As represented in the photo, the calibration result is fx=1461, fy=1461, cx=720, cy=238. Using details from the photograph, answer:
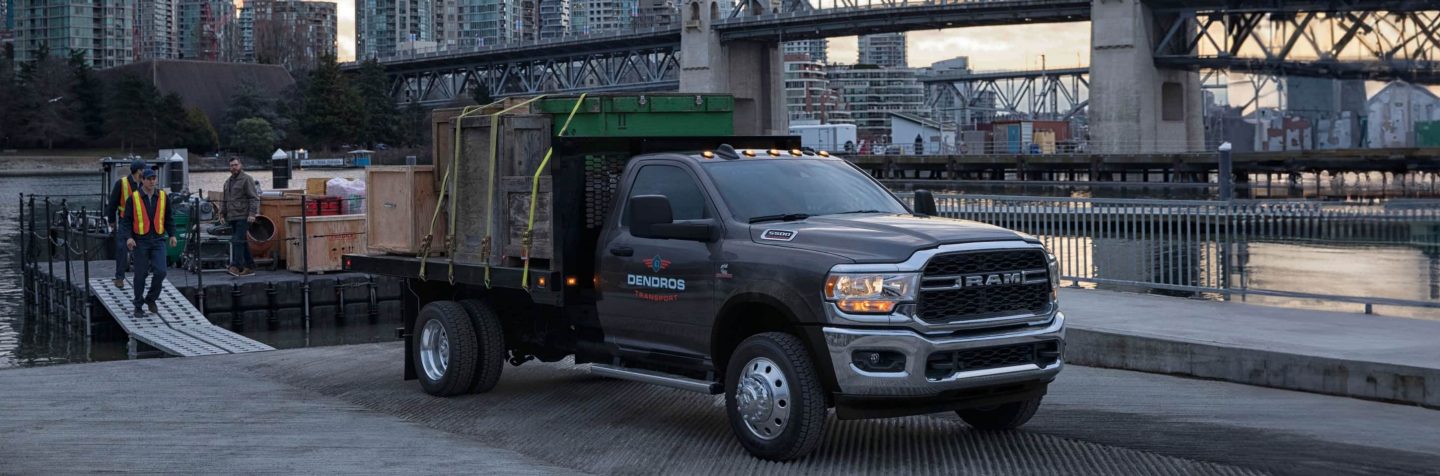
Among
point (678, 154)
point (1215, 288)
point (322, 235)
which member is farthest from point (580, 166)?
point (322, 235)

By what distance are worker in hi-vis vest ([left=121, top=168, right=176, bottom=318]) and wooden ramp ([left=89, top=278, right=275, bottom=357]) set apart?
0.60 m

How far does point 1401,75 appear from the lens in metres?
81.1

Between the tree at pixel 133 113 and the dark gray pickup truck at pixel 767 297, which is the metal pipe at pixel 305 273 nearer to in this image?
the dark gray pickup truck at pixel 767 297

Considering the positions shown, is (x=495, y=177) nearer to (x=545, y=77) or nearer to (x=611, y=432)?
(x=611, y=432)

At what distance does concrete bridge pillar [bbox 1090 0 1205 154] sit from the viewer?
9225 cm

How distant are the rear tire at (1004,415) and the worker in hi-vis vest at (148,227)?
43.1 ft

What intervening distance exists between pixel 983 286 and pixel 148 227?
1427 cm

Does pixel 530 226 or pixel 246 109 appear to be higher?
pixel 246 109

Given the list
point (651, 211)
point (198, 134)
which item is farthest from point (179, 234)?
point (198, 134)

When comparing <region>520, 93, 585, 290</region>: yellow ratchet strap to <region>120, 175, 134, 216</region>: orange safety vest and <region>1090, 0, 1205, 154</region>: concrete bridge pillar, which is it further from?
<region>1090, 0, 1205, 154</region>: concrete bridge pillar

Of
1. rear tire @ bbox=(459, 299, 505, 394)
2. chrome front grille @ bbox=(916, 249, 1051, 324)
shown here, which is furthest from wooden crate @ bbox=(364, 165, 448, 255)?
chrome front grille @ bbox=(916, 249, 1051, 324)

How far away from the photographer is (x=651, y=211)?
989 centimetres

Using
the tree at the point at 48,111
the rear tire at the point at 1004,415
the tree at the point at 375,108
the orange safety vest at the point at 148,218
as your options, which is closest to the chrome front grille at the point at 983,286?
the rear tire at the point at 1004,415

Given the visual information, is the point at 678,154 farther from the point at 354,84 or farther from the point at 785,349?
the point at 354,84
